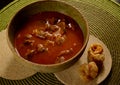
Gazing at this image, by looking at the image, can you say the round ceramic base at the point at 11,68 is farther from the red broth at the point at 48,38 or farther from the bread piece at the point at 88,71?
the bread piece at the point at 88,71

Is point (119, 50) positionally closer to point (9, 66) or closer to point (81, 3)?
point (81, 3)

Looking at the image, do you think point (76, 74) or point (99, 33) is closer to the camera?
point (76, 74)

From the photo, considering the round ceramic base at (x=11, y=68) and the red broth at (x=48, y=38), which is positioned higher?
the red broth at (x=48, y=38)

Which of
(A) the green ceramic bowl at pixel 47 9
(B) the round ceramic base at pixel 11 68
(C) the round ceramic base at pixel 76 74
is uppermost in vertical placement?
(A) the green ceramic bowl at pixel 47 9

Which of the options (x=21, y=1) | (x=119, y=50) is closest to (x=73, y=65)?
(x=119, y=50)

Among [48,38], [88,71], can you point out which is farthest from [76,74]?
[48,38]

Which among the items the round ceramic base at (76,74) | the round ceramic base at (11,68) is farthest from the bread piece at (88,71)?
the round ceramic base at (11,68)

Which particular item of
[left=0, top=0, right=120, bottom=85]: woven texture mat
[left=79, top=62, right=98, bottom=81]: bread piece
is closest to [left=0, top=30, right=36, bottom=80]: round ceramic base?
[left=0, top=0, right=120, bottom=85]: woven texture mat

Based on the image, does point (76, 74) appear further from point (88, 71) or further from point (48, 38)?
point (48, 38)
